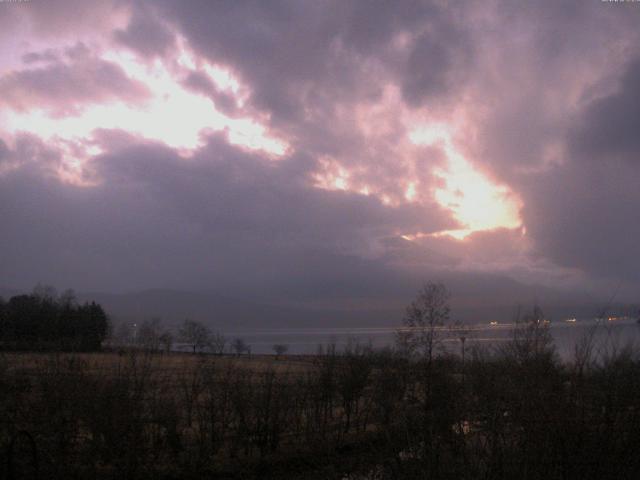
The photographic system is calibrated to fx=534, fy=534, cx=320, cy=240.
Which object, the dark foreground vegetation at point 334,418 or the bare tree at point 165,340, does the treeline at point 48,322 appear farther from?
the dark foreground vegetation at point 334,418

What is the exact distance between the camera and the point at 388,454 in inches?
300

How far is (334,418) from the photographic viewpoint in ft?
91.5

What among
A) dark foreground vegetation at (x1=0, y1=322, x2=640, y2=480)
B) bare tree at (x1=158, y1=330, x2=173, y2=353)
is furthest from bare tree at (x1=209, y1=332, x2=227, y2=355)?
dark foreground vegetation at (x1=0, y1=322, x2=640, y2=480)

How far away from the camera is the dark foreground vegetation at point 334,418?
678cm

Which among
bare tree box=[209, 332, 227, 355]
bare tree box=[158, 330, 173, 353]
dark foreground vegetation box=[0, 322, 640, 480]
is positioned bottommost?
bare tree box=[209, 332, 227, 355]

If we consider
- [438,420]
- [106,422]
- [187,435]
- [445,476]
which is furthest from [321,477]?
[445,476]

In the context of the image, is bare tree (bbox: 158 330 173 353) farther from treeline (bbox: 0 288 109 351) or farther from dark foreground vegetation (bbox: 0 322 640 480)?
treeline (bbox: 0 288 109 351)

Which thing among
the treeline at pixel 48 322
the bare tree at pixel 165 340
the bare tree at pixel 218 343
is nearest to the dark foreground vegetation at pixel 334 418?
the bare tree at pixel 165 340

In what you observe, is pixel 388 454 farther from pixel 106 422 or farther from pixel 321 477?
pixel 321 477

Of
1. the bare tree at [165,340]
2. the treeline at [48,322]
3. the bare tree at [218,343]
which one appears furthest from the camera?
the bare tree at [218,343]

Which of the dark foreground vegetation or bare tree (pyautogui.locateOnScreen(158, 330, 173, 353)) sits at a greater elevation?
bare tree (pyautogui.locateOnScreen(158, 330, 173, 353))

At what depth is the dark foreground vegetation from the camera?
6781 millimetres

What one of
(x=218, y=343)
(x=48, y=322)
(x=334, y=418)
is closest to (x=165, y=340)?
(x=334, y=418)

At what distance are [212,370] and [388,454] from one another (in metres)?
15.2
